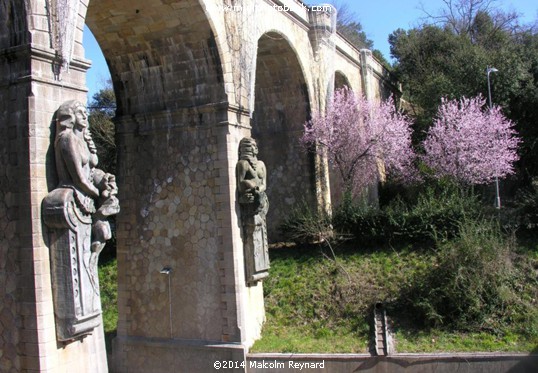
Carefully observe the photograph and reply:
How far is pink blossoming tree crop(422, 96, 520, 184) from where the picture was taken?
56.0ft

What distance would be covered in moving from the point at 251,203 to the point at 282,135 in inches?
257

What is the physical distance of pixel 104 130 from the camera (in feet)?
75.5

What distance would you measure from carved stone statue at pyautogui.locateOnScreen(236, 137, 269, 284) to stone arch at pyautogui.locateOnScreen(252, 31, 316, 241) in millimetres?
5420

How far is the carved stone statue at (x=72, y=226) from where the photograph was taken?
5.45 m

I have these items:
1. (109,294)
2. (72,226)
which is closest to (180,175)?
(72,226)

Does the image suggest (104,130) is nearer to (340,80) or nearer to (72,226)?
(340,80)

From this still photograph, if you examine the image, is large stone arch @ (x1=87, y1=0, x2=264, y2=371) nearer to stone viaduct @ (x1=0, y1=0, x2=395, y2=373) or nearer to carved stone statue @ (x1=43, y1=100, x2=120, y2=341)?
stone viaduct @ (x1=0, y1=0, x2=395, y2=373)

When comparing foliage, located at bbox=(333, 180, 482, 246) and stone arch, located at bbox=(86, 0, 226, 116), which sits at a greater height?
stone arch, located at bbox=(86, 0, 226, 116)

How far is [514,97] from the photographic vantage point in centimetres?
2034

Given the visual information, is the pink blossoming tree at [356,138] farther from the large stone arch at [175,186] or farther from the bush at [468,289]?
the large stone arch at [175,186]

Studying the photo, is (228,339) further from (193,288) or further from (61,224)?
(61,224)

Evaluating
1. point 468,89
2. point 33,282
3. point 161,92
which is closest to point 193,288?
point 161,92

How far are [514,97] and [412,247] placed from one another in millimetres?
10774

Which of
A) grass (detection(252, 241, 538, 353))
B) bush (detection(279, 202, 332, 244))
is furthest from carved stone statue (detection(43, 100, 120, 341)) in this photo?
bush (detection(279, 202, 332, 244))
